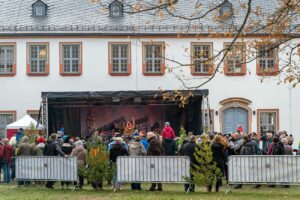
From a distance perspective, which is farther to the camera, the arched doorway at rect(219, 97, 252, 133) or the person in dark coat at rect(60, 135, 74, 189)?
the arched doorway at rect(219, 97, 252, 133)

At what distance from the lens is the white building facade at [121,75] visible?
133ft

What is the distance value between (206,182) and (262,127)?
2141cm

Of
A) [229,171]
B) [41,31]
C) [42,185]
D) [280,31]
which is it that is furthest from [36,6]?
[280,31]

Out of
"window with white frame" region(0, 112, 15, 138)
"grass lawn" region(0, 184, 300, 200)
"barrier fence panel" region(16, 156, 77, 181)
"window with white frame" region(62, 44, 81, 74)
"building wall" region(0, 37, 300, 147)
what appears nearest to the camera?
"grass lawn" region(0, 184, 300, 200)

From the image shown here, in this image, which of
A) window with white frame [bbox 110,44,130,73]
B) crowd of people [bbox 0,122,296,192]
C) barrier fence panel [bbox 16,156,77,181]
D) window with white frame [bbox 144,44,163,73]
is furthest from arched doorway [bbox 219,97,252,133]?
barrier fence panel [bbox 16,156,77,181]

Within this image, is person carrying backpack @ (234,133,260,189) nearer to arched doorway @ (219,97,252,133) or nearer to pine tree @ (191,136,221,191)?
pine tree @ (191,136,221,191)

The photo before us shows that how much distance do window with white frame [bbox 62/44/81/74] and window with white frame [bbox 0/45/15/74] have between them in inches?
99.2

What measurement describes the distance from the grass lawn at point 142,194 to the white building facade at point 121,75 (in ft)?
61.1

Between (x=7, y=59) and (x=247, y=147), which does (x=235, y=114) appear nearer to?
A: (x=7, y=59)

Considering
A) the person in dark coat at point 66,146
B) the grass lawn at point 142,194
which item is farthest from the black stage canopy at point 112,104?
the grass lawn at point 142,194

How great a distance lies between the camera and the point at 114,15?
4212 centimetres

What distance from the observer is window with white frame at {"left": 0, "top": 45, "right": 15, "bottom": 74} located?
40750mm

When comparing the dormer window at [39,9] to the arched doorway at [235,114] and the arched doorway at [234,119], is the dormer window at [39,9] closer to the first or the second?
the arched doorway at [235,114]

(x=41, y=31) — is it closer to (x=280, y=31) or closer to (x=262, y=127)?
(x=262, y=127)
